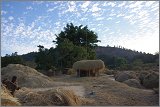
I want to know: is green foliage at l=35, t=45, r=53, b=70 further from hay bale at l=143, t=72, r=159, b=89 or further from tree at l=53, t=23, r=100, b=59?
hay bale at l=143, t=72, r=159, b=89

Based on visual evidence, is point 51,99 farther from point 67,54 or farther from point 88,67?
point 67,54

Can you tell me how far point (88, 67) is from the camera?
1662cm

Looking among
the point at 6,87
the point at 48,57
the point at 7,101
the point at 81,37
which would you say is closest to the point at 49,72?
the point at 48,57

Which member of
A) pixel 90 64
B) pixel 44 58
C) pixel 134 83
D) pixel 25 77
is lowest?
pixel 134 83

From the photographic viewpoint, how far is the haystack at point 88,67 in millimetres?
16625

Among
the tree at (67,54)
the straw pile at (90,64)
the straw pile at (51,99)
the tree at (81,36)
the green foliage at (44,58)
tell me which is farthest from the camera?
the tree at (81,36)

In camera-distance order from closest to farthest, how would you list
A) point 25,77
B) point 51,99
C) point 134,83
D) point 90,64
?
point 51,99
point 134,83
point 25,77
point 90,64

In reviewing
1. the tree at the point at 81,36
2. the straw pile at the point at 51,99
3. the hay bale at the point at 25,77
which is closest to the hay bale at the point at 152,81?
the hay bale at the point at 25,77

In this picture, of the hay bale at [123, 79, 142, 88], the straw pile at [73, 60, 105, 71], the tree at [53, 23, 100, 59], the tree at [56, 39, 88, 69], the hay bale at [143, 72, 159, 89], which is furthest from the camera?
the tree at [53, 23, 100, 59]

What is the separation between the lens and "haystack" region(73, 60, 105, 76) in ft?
54.5

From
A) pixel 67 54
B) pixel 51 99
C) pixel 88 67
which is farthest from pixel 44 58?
pixel 51 99

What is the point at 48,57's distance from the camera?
64.2 ft

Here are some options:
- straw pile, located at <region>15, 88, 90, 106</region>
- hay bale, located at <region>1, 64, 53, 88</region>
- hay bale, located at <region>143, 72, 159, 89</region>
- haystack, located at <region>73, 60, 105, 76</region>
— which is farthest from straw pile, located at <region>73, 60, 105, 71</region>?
straw pile, located at <region>15, 88, 90, 106</region>

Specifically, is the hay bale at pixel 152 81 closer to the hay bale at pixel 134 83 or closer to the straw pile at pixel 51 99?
the hay bale at pixel 134 83
